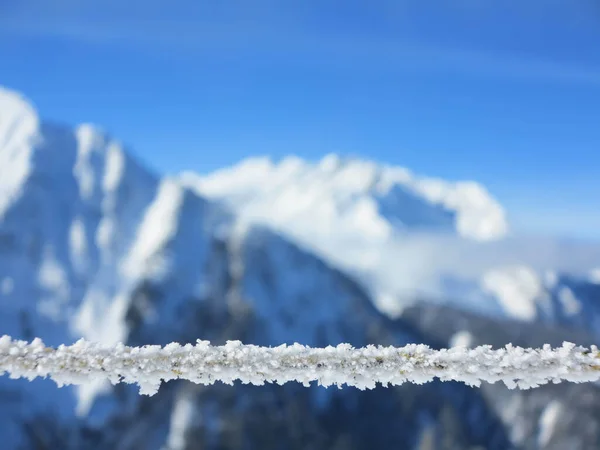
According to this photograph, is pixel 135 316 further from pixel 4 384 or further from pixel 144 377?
pixel 144 377

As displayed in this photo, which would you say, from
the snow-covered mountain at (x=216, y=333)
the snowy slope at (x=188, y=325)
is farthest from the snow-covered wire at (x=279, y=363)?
the snowy slope at (x=188, y=325)

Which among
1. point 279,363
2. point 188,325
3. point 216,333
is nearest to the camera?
point 279,363

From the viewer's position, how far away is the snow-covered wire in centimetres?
338

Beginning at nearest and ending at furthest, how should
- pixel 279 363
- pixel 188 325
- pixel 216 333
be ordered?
pixel 279 363 → pixel 188 325 → pixel 216 333

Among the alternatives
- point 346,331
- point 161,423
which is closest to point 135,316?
point 161,423

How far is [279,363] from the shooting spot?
362cm

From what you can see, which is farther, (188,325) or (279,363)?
(188,325)

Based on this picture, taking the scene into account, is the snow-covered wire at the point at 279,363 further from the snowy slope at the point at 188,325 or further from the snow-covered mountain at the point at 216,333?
the snowy slope at the point at 188,325

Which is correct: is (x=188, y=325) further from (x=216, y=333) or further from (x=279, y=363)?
(x=279, y=363)

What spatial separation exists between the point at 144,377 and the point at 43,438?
170m

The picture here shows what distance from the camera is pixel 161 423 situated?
151875mm

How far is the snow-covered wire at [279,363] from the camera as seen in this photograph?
338 centimetres

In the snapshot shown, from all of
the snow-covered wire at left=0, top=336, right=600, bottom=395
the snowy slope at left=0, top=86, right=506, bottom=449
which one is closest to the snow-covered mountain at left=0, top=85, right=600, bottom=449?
the snowy slope at left=0, top=86, right=506, bottom=449

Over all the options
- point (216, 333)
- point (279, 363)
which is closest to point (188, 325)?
point (216, 333)
